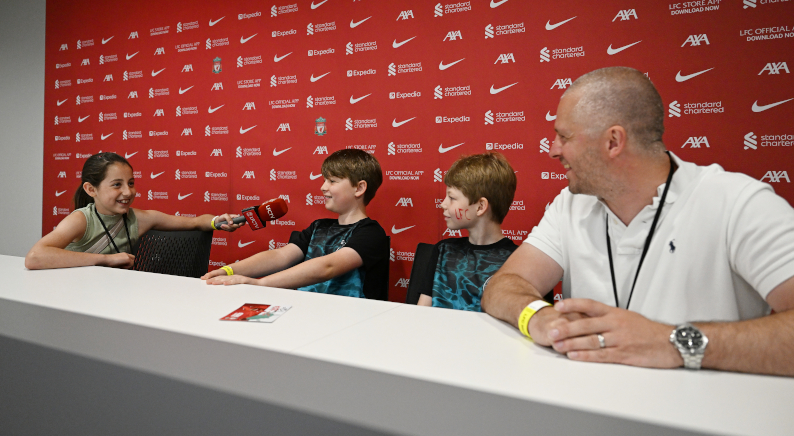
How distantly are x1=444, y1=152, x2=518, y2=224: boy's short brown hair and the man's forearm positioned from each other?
4.36 feet

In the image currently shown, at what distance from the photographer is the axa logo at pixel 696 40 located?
2.26 m

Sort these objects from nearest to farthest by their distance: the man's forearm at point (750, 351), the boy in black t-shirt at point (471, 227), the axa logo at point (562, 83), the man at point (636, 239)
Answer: the man's forearm at point (750, 351) → the man at point (636, 239) → the boy in black t-shirt at point (471, 227) → the axa logo at point (562, 83)

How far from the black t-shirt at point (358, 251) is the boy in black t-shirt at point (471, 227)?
28 centimetres

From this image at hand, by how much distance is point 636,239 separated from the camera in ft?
4.05

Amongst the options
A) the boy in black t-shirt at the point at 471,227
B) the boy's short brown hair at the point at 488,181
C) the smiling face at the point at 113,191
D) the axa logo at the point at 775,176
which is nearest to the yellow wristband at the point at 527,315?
the boy in black t-shirt at the point at 471,227

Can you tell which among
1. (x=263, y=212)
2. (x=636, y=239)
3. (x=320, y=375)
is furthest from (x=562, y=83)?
(x=320, y=375)

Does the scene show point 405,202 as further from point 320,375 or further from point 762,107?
point 320,375

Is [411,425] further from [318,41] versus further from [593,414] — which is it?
[318,41]

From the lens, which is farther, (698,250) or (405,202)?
(405,202)

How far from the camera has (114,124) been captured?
407 centimetres

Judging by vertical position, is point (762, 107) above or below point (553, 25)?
below

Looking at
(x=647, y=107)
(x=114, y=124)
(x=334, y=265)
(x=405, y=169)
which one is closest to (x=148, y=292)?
(x=334, y=265)

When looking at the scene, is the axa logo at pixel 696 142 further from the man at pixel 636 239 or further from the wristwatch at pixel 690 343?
the wristwatch at pixel 690 343

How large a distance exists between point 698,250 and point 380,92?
2.22 m
